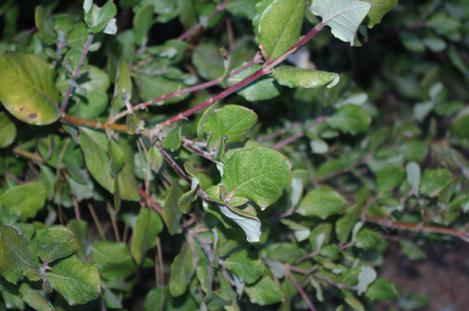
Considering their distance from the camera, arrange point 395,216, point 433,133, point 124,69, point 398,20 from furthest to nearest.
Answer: point 398,20 → point 433,133 → point 395,216 → point 124,69

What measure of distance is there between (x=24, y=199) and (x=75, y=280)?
222mm

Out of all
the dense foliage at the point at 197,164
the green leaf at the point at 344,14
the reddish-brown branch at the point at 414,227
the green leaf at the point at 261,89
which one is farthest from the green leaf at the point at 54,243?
the reddish-brown branch at the point at 414,227

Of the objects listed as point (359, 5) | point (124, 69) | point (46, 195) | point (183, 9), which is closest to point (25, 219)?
point (46, 195)

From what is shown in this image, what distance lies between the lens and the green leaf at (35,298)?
2.87ft

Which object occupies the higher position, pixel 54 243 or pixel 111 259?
pixel 54 243

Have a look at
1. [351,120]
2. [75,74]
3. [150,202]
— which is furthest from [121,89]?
[351,120]

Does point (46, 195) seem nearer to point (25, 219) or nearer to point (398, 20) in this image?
point (25, 219)

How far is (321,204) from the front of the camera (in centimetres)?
110

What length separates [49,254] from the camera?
867 mm

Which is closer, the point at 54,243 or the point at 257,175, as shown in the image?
the point at 257,175

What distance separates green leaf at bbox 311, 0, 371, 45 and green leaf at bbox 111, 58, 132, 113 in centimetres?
34

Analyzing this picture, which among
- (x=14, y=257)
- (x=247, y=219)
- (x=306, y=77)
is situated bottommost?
(x=14, y=257)

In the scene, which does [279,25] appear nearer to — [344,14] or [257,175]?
[344,14]

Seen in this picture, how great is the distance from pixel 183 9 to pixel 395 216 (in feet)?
2.04
